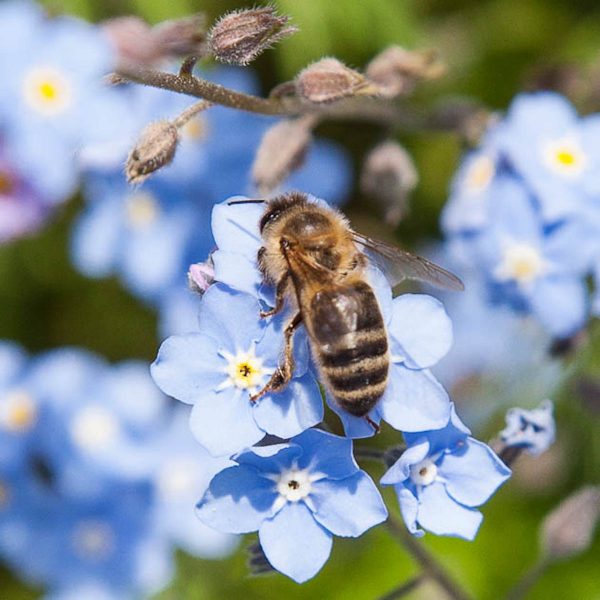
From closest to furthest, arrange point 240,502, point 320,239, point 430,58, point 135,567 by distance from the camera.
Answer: point 240,502 → point 320,239 → point 430,58 → point 135,567

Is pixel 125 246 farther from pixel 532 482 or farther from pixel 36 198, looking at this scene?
pixel 532 482

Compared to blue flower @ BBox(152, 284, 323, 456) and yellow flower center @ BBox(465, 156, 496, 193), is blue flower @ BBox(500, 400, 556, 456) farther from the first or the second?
yellow flower center @ BBox(465, 156, 496, 193)

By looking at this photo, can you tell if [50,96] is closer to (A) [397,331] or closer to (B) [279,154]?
(B) [279,154]

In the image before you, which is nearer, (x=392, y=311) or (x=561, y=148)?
(x=392, y=311)

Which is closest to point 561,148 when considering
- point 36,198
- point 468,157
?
point 468,157

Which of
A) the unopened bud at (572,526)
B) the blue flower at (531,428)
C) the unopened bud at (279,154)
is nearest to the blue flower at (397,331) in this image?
the blue flower at (531,428)

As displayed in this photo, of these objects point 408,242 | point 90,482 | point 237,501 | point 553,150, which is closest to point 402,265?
point 237,501

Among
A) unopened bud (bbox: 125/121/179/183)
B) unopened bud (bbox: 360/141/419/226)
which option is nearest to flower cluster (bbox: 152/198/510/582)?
unopened bud (bbox: 125/121/179/183)
